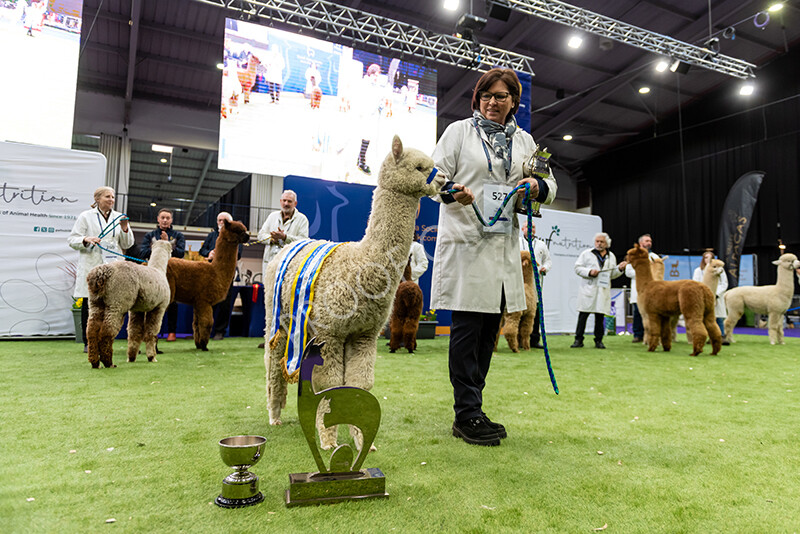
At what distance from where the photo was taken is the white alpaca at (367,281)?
1.82 metres

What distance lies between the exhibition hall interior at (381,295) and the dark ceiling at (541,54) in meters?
0.09

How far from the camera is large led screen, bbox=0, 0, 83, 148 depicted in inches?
255

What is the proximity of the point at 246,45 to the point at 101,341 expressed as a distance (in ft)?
20.7

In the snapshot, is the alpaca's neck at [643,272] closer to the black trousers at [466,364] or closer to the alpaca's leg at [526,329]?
the alpaca's leg at [526,329]

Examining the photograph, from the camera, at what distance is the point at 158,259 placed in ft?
14.9

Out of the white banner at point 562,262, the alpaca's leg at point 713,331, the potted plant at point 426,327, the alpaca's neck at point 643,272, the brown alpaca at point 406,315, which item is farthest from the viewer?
the white banner at point 562,262

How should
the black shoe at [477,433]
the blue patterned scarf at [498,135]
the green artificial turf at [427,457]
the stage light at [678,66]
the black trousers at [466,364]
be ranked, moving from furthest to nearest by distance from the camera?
the stage light at [678,66] → the blue patterned scarf at [498,135] → the black trousers at [466,364] → the black shoe at [477,433] → the green artificial turf at [427,457]

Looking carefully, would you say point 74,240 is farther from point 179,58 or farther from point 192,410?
point 179,58

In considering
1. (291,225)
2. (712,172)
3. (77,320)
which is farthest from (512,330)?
(712,172)

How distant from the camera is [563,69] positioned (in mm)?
13578

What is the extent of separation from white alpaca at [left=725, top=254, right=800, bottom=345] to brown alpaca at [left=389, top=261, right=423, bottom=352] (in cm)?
583

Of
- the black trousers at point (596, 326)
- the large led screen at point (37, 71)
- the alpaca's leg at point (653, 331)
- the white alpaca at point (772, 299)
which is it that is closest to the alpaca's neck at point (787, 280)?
the white alpaca at point (772, 299)

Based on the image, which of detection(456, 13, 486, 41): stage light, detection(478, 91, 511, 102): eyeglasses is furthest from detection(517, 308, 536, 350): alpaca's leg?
detection(456, 13, 486, 41): stage light

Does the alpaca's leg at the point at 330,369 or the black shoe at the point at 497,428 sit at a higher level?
the alpaca's leg at the point at 330,369
